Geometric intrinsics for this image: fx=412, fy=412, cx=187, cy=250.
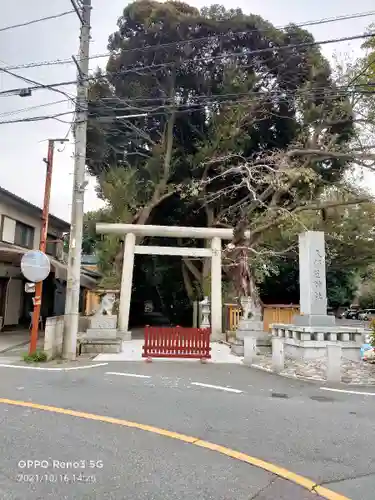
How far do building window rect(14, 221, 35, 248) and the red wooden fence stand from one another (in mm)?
10426

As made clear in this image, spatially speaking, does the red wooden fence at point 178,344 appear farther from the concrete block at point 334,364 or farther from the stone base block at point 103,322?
the concrete block at point 334,364

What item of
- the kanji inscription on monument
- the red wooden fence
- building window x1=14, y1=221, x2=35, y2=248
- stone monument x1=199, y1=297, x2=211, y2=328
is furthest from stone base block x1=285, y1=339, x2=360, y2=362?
building window x1=14, y1=221, x2=35, y2=248

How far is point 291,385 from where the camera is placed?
8141 mm

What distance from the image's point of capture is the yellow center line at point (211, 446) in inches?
134

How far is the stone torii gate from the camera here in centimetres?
1622

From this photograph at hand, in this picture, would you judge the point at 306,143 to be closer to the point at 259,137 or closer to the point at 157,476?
the point at 259,137

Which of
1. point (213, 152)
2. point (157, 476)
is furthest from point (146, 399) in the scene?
point (213, 152)

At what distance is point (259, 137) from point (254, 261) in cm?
684

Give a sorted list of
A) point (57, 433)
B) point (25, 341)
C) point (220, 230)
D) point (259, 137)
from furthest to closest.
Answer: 1. point (259, 137)
2. point (220, 230)
3. point (25, 341)
4. point (57, 433)

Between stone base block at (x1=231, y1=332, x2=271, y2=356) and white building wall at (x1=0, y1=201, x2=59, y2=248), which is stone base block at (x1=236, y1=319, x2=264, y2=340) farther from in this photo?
white building wall at (x1=0, y1=201, x2=59, y2=248)

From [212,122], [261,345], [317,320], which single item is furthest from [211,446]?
[212,122]

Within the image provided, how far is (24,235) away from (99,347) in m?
9.57

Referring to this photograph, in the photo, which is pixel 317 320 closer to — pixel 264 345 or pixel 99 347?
pixel 264 345

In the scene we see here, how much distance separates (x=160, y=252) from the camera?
55.2ft
